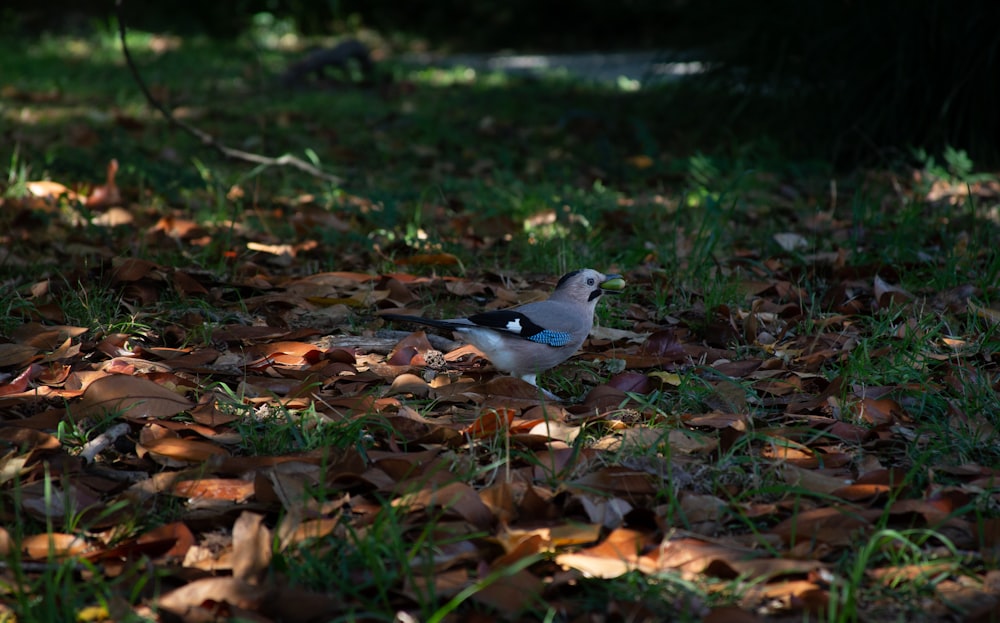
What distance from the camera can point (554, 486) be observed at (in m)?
2.57

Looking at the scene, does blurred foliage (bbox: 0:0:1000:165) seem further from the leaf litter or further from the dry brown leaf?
the dry brown leaf

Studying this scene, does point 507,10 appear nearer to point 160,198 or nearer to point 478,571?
point 160,198

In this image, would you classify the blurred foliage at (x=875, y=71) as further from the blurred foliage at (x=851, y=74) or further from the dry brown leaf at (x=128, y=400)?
the dry brown leaf at (x=128, y=400)

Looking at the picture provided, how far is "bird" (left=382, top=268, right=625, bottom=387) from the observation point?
3365 millimetres

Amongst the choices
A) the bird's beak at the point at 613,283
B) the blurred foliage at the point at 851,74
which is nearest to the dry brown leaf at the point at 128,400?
the bird's beak at the point at 613,283

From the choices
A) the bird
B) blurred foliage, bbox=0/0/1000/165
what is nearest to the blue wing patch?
the bird

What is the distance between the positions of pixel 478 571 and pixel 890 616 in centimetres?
88

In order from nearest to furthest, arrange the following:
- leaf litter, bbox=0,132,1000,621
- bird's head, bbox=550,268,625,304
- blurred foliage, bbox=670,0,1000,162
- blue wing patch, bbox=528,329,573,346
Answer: leaf litter, bbox=0,132,1000,621 < blue wing patch, bbox=528,329,573,346 < bird's head, bbox=550,268,625,304 < blurred foliage, bbox=670,0,1000,162

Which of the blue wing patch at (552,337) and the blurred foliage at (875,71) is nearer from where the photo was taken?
the blue wing patch at (552,337)

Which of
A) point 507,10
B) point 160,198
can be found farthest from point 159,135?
point 507,10

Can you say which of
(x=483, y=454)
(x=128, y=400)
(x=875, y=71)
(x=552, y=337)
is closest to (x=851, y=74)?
(x=875, y=71)

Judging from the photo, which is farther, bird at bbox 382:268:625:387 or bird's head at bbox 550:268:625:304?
bird's head at bbox 550:268:625:304

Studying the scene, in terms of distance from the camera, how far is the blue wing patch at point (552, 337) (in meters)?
3.36

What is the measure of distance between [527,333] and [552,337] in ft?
0.31
